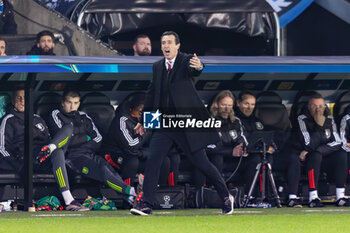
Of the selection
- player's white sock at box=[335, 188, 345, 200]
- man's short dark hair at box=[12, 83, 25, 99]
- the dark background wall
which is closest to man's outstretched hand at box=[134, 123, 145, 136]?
man's short dark hair at box=[12, 83, 25, 99]

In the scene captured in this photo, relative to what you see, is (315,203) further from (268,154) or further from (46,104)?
(46,104)

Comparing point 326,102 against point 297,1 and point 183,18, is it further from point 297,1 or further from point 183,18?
point 297,1

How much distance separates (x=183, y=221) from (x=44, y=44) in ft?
11.8

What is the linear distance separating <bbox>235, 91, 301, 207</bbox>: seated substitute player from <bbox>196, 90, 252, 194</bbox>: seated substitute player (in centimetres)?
7

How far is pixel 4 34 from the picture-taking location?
621 inches

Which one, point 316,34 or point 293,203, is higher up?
point 316,34

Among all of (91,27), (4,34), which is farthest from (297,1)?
(4,34)

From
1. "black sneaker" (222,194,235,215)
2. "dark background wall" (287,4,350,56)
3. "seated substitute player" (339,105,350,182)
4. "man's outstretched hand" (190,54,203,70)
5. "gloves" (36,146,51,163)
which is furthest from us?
"dark background wall" (287,4,350,56)

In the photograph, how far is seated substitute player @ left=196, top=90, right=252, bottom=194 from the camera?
14.4m

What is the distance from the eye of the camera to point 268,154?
14438 millimetres

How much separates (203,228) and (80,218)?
5.35 ft

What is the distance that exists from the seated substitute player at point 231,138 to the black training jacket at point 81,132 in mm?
1366

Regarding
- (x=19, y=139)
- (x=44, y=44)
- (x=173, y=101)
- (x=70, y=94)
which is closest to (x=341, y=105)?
(x=173, y=101)

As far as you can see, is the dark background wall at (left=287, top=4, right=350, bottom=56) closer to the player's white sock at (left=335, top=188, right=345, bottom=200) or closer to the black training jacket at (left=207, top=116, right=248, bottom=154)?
the black training jacket at (left=207, top=116, right=248, bottom=154)
